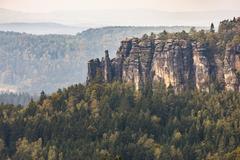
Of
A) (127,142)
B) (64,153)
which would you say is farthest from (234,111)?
(64,153)

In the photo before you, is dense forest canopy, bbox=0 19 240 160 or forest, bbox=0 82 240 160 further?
forest, bbox=0 82 240 160

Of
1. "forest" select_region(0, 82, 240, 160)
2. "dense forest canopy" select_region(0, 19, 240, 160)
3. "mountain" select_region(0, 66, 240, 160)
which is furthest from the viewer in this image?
"forest" select_region(0, 82, 240, 160)

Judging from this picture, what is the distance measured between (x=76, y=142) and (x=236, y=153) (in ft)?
117

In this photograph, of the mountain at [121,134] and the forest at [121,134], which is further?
the forest at [121,134]

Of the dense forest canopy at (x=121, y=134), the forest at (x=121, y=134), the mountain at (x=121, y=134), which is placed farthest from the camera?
the forest at (x=121, y=134)

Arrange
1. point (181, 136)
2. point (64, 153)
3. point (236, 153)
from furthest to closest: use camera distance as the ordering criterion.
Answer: point (181, 136) < point (64, 153) < point (236, 153)

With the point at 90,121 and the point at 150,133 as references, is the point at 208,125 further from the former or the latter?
the point at 90,121

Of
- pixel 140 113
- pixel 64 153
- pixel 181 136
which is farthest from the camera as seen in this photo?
pixel 140 113

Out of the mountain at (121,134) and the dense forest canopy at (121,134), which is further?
the dense forest canopy at (121,134)

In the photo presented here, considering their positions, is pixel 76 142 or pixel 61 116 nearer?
pixel 76 142

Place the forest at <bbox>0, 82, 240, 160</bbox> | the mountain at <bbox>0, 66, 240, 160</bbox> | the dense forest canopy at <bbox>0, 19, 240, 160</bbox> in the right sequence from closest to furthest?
1. the mountain at <bbox>0, 66, 240, 160</bbox>
2. the dense forest canopy at <bbox>0, 19, 240, 160</bbox>
3. the forest at <bbox>0, 82, 240, 160</bbox>

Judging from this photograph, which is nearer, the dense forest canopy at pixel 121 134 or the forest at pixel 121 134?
the dense forest canopy at pixel 121 134

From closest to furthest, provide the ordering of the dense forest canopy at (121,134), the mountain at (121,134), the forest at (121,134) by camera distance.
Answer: the mountain at (121,134)
the dense forest canopy at (121,134)
the forest at (121,134)

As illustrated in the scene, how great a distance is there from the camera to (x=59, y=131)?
607 feet
